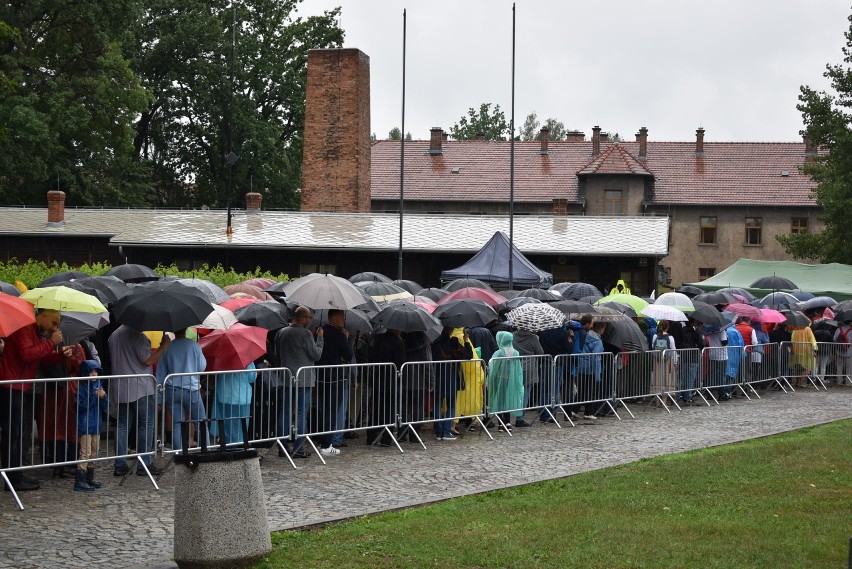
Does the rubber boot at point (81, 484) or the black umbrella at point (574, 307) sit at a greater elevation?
the black umbrella at point (574, 307)

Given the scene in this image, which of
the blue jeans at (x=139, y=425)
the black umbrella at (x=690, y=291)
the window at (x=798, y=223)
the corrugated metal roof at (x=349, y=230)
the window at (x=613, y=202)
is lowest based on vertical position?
the blue jeans at (x=139, y=425)

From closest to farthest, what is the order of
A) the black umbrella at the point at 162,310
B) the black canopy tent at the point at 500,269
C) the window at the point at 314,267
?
the black umbrella at the point at 162,310 < the black canopy tent at the point at 500,269 < the window at the point at 314,267

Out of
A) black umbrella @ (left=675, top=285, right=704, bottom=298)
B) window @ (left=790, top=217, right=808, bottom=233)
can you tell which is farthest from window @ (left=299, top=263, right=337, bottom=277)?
window @ (left=790, top=217, right=808, bottom=233)

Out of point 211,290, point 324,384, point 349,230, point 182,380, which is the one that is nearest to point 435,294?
point 211,290

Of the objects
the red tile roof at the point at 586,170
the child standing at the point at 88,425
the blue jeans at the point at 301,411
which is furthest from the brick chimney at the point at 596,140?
the child standing at the point at 88,425

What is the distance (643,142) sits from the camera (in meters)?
73.8

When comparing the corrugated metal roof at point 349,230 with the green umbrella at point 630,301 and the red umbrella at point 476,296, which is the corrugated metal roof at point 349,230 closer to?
the green umbrella at point 630,301

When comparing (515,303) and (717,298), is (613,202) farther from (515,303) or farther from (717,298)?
(515,303)

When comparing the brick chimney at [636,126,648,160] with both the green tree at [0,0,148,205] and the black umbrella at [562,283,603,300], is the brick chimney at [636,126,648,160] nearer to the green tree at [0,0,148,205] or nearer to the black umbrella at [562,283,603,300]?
the green tree at [0,0,148,205]

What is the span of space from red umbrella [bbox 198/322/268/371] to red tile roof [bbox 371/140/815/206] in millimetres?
54776

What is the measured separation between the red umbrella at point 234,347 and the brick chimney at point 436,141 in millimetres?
60559

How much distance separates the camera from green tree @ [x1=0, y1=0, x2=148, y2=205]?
42344 millimetres

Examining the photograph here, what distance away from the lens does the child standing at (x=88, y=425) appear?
12086 mm

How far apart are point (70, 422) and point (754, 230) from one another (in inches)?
2396
